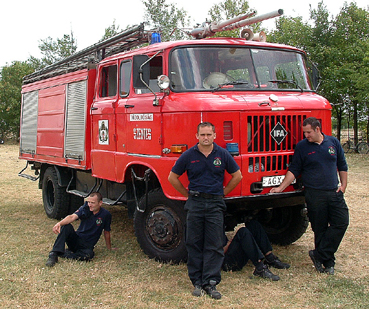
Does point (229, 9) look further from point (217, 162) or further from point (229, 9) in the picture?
point (217, 162)

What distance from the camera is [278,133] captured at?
5688 millimetres

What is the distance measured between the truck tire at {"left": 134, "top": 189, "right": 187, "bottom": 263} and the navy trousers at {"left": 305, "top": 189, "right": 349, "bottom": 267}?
5.26 feet

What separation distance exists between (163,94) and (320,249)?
2732 mm

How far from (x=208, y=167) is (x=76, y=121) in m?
3.82

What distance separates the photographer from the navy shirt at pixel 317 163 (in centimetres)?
554

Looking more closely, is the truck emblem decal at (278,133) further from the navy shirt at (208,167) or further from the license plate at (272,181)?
the navy shirt at (208,167)

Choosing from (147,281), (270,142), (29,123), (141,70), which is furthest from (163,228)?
(29,123)

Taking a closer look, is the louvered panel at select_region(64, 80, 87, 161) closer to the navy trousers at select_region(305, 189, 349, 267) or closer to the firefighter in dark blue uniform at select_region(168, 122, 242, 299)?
the firefighter in dark blue uniform at select_region(168, 122, 242, 299)

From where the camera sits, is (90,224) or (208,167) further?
(90,224)

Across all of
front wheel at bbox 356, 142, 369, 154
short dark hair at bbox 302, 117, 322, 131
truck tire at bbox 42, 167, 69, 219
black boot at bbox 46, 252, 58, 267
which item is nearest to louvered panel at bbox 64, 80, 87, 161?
truck tire at bbox 42, 167, 69, 219

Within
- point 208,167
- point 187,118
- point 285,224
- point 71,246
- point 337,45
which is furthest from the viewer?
point 337,45

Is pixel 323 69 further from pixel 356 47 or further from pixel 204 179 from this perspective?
pixel 204 179

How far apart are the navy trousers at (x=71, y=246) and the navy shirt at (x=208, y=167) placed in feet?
6.85

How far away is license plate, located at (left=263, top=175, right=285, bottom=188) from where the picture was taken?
5578 millimetres
